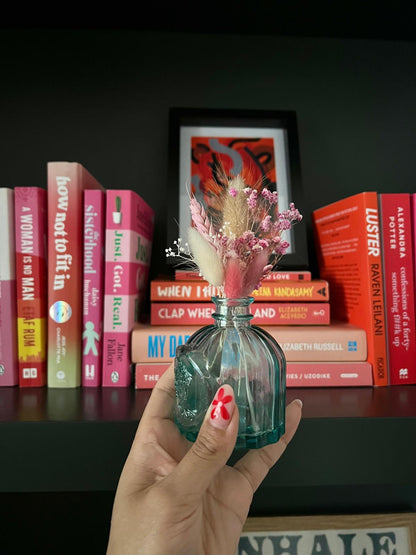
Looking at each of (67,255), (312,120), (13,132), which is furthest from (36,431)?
(312,120)

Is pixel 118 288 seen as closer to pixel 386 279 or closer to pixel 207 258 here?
pixel 207 258

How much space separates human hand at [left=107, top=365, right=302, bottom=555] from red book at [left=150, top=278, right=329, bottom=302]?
0.59 feet

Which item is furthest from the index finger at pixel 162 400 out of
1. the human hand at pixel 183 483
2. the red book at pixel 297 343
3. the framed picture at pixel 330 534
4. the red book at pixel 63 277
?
the framed picture at pixel 330 534

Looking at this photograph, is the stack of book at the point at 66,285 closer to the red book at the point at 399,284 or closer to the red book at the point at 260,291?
the red book at the point at 260,291

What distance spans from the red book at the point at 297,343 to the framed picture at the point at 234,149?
0.29 metres

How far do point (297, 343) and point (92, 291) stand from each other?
0.36m

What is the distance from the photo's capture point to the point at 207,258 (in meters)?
0.41

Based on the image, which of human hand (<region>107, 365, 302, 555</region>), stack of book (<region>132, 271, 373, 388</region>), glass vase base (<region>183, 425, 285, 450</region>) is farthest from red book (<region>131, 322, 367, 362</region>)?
glass vase base (<region>183, 425, 285, 450</region>)

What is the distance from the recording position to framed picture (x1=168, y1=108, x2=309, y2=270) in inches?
33.5

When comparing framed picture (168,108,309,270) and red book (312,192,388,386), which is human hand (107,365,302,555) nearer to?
red book (312,192,388,386)

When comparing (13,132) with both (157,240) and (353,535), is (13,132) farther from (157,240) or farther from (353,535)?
(353,535)

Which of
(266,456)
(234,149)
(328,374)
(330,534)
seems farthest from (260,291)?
(330,534)

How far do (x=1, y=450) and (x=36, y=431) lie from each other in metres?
0.05

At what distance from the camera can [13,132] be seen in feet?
2.99
